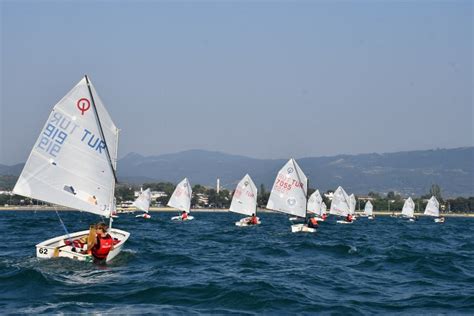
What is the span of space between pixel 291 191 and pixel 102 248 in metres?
36.7

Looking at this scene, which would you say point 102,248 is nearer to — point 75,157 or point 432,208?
point 75,157

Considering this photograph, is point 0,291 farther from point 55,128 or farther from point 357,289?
point 357,289

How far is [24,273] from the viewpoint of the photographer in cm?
2652

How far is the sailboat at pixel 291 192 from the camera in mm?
63969

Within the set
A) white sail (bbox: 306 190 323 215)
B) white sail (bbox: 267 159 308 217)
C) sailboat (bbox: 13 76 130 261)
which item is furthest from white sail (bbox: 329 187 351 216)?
sailboat (bbox: 13 76 130 261)

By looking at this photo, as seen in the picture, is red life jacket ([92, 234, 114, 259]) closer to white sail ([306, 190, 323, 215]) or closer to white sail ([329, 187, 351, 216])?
white sail ([306, 190, 323, 215])

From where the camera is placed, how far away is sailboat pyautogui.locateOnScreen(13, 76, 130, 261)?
30.9 meters

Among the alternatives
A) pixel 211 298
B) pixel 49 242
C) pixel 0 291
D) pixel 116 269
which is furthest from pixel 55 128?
pixel 211 298

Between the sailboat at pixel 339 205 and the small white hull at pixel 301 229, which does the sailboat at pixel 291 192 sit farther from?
the sailboat at pixel 339 205

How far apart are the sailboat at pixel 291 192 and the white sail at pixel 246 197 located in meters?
15.9

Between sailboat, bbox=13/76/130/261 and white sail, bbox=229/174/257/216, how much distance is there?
49521mm

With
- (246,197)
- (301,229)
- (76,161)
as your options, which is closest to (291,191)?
(301,229)

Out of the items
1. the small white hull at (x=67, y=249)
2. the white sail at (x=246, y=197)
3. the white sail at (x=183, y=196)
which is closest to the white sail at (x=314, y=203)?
the white sail at (x=183, y=196)

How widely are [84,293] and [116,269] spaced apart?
5.55m
